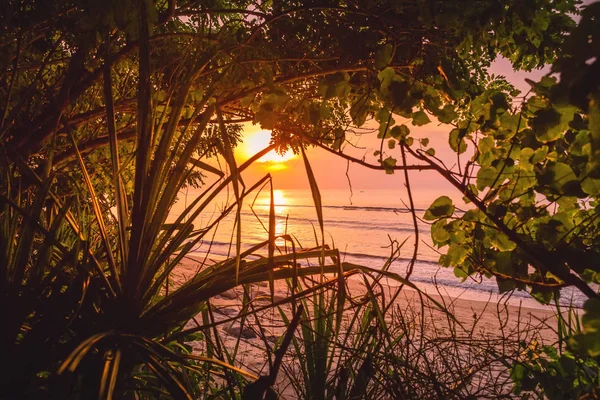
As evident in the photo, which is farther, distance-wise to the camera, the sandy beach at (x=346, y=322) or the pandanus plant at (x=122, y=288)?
the sandy beach at (x=346, y=322)

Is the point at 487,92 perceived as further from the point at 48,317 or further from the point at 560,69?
the point at 48,317

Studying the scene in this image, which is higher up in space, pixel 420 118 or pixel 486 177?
pixel 420 118

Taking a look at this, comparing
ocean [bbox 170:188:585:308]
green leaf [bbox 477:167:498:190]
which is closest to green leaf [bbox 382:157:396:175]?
green leaf [bbox 477:167:498:190]

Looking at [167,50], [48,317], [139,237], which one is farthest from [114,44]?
[48,317]

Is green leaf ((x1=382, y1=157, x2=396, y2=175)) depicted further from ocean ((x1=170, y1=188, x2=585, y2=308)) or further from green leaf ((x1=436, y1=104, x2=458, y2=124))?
ocean ((x1=170, y1=188, x2=585, y2=308))

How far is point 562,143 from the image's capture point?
3.76ft

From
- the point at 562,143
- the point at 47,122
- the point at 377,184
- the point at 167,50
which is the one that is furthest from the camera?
the point at 377,184

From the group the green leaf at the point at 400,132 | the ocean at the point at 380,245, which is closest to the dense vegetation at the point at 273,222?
the green leaf at the point at 400,132

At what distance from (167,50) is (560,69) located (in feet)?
6.96

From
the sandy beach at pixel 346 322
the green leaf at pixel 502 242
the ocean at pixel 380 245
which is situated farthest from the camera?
the ocean at pixel 380 245

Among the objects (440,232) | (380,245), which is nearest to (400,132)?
(440,232)

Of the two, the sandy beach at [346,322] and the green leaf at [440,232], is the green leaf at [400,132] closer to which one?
the green leaf at [440,232]

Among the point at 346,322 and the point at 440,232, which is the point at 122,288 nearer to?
the point at 440,232

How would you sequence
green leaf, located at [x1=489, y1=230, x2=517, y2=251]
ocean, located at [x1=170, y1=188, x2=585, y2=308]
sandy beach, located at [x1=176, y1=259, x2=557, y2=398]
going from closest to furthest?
sandy beach, located at [x1=176, y1=259, x2=557, y2=398] < green leaf, located at [x1=489, y1=230, x2=517, y2=251] < ocean, located at [x1=170, y1=188, x2=585, y2=308]
